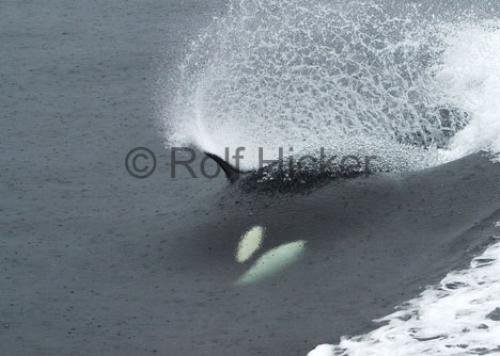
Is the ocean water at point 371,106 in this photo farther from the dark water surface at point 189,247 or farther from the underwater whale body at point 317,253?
the dark water surface at point 189,247

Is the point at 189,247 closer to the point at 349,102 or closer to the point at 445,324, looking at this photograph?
the point at 445,324

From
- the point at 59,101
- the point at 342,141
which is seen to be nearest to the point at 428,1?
the point at 342,141

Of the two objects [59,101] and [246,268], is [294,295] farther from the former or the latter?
[59,101]

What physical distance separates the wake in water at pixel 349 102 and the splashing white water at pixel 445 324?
6.17 m

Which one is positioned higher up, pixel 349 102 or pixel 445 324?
pixel 349 102

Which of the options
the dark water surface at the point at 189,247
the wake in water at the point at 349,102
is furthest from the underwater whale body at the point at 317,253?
the wake in water at the point at 349,102

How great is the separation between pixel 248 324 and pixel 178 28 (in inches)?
971

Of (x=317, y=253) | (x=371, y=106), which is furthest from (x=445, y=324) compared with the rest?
(x=371, y=106)

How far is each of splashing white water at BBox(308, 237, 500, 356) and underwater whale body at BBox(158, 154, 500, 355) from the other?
1.54ft

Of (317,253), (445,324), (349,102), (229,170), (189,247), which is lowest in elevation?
(445,324)

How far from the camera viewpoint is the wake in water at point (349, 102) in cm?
3178

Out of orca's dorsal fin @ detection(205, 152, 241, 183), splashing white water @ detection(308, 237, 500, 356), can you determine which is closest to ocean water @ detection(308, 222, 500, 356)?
splashing white water @ detection(308, 237, 500, 356)

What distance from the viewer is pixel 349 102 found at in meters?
33.6

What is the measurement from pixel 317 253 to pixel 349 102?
8.46m
